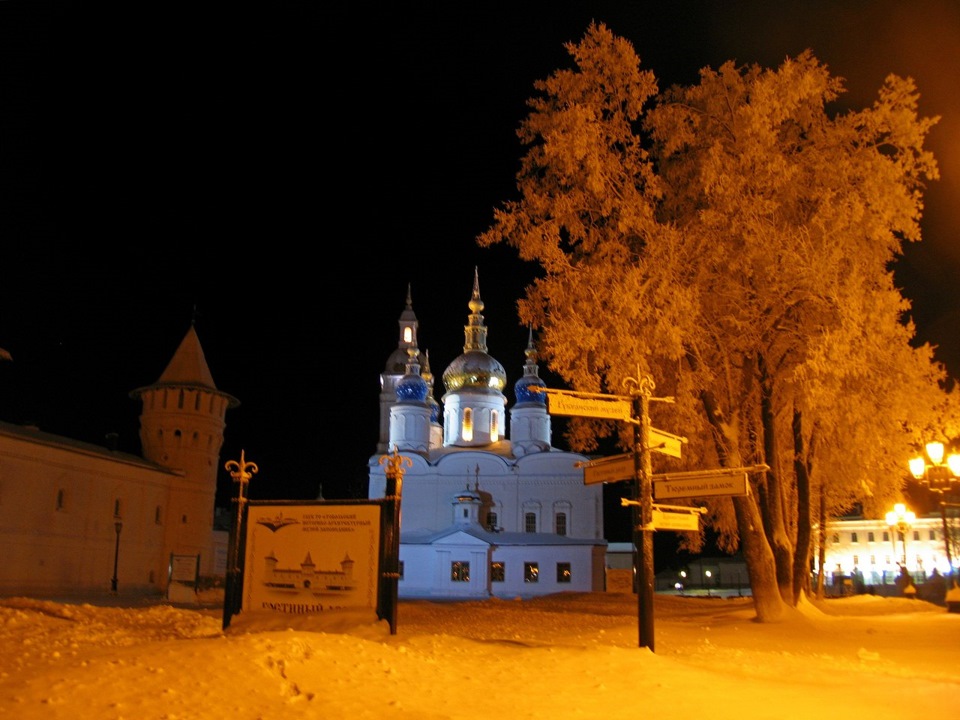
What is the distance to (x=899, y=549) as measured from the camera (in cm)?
7144

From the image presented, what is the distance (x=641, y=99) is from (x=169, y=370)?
35069mm

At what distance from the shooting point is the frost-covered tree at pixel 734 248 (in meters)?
15.7

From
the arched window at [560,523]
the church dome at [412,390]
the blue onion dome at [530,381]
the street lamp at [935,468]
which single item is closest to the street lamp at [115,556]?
the church dome at [412,390]

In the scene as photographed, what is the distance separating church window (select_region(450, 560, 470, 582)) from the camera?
4884 centimetres

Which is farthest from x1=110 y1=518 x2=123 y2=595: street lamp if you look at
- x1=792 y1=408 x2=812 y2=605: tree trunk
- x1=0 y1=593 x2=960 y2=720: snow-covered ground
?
x1=792 y1=408 x2=812 y2=605: tree trunk

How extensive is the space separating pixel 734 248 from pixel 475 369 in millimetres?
44816

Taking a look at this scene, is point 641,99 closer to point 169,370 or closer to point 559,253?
point 559,253

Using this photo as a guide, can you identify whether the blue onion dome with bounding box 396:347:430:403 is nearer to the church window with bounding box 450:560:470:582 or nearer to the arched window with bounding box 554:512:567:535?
the arched window with bounding box 554:512:567:535

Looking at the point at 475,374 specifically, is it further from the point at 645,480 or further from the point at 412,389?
the point at 645,480

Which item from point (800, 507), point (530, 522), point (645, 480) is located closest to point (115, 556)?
point (530, 522)

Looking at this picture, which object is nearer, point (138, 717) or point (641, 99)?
point (138, 717)

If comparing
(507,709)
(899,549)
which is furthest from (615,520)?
(507,709)

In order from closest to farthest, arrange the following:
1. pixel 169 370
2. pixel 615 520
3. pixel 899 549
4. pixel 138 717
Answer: pixel 138 717 → pixel 169 370 → pixel 899 549 → pixel 615 520

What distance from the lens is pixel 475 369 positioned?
60688 mm
